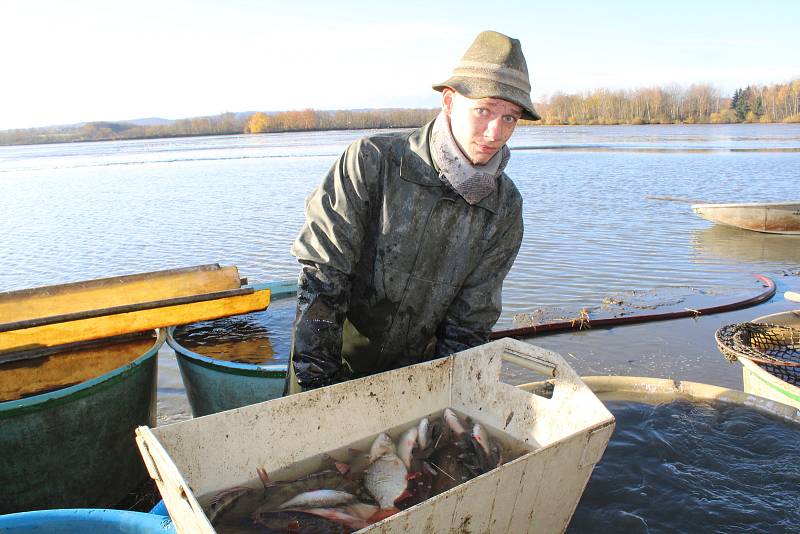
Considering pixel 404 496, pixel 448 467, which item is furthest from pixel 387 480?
pixel 448 467

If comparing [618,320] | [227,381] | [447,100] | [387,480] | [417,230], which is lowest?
[618,320]

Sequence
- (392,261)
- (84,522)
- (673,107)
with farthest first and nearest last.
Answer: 1. (673,107)
2. (392,261)
3. (84,522)

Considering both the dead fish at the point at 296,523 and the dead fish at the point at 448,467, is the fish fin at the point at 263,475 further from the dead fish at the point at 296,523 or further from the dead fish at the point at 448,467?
the dead fish at the point at 448,467

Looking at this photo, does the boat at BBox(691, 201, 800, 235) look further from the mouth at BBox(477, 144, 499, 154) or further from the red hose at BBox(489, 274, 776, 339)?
the mouth at BBox(477, 144, 499, 154)

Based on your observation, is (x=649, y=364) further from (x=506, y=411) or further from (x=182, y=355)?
(x=182, y=355)

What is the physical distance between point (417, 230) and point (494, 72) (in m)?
0.83

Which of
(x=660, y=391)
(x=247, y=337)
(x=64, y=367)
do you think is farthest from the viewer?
(x=247, y=337)

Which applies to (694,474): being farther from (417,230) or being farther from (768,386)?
(417,230)

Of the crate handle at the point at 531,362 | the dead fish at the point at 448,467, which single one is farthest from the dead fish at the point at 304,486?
the crate handle at the point at 531,362

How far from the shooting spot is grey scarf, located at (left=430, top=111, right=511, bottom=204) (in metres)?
2.91

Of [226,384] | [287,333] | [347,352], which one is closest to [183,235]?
[287,333]

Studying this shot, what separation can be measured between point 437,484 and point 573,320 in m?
4.88

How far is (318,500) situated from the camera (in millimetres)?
2521

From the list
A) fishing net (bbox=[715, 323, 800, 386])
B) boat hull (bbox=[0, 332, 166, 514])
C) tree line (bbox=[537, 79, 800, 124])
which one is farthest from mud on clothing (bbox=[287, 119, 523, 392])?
tree line (bbox=[537, 79, 800, 124])
